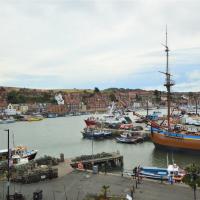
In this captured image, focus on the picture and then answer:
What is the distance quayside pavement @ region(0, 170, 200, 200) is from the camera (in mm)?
26406

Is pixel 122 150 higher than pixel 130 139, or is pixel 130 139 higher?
pixel 130 139

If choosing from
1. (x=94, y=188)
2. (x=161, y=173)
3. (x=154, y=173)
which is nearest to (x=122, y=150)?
(x=154, y=173)

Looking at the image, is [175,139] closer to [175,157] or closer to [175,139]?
[175,139]

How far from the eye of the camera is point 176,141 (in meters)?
60.7

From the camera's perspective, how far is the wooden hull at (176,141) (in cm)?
5888

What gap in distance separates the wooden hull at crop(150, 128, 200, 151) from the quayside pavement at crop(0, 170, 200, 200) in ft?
96.5

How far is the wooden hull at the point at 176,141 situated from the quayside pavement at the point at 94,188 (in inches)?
1158

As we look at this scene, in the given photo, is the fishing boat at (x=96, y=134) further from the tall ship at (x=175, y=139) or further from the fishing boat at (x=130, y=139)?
the tall ship at (x=175, y=139)

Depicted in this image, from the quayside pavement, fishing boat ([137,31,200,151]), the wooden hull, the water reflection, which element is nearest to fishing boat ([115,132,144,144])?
fishing boat ([137,31,200,151])

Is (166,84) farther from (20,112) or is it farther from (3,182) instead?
(20,112)

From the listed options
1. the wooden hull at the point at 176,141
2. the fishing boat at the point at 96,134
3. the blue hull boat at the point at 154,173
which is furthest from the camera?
the fishing boat at the point at 96,134

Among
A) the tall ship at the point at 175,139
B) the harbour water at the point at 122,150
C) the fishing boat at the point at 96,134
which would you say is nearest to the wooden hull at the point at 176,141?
the tall ship at the point at 175,139

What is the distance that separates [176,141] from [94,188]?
1352 inches

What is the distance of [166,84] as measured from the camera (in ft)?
227
